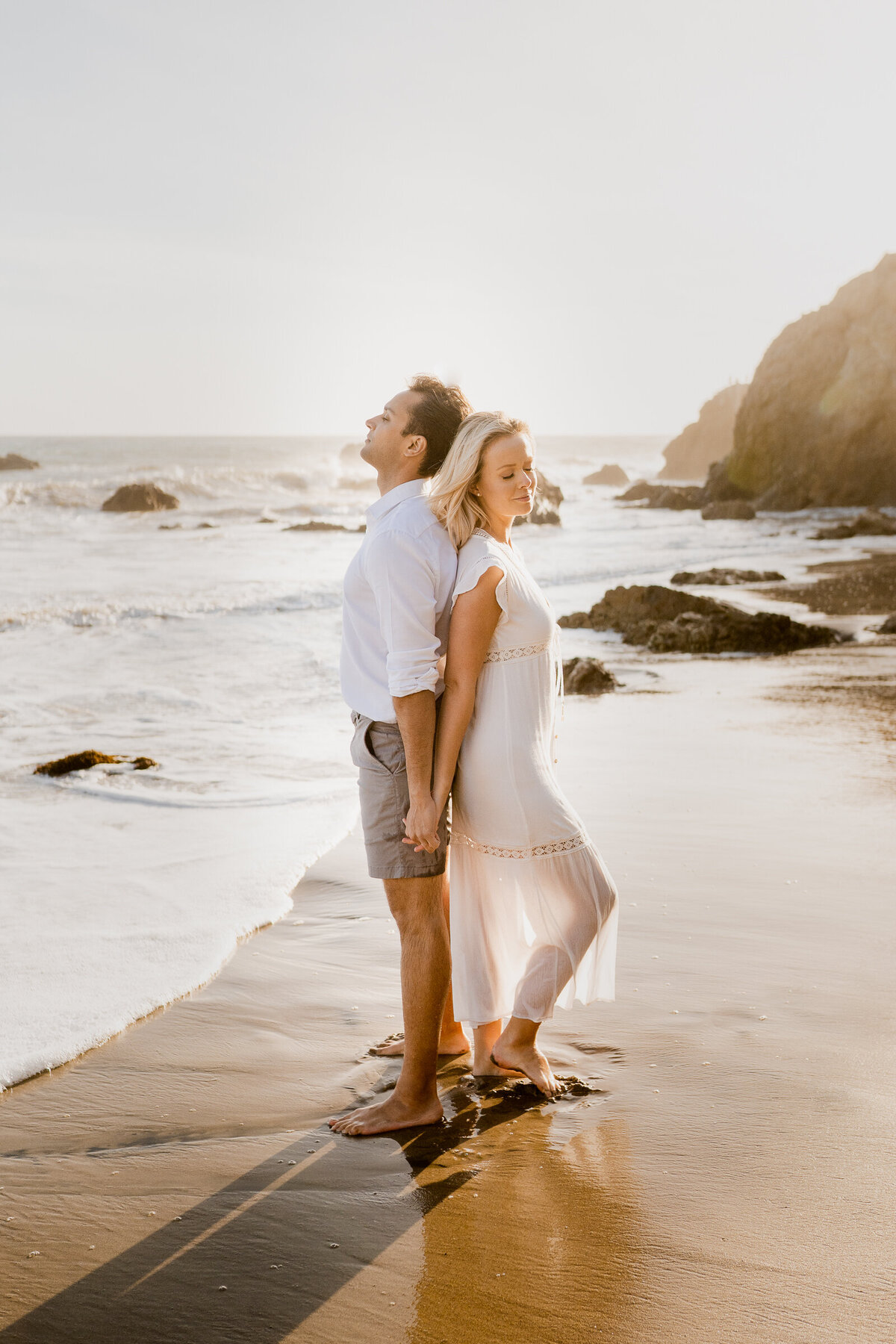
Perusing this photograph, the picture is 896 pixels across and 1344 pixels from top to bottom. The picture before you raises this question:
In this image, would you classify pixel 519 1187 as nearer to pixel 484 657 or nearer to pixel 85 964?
pixel 484 657

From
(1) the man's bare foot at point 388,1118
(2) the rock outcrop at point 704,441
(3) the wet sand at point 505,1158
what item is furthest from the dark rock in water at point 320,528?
(2) the rock outcrop at point 704,441

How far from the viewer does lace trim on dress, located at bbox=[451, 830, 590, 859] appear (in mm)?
2812

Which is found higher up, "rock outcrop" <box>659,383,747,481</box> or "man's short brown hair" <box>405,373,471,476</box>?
"rock outcrop" <box>659,383,747,481</box>

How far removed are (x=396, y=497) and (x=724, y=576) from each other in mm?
12237

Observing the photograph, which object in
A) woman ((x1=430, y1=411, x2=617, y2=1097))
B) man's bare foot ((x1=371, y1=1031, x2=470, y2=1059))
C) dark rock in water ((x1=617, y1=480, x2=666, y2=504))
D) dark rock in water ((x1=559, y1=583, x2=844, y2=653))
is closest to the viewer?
woman ((x1=430, y1=411, x2=617, y2=1097))

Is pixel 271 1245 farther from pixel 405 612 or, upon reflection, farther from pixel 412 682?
pixel 405 612

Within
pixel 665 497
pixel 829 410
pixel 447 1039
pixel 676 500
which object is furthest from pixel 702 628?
pixel 829 410

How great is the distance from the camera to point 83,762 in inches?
245

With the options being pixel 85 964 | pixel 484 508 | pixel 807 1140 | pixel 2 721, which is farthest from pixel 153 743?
pixel 807 1140

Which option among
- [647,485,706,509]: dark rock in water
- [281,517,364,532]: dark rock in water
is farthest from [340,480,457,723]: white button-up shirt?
[647,485,706,509]: dark rock in water

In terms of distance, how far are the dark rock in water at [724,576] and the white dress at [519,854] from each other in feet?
37.1

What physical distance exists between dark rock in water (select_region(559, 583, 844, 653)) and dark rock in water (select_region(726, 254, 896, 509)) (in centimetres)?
2955

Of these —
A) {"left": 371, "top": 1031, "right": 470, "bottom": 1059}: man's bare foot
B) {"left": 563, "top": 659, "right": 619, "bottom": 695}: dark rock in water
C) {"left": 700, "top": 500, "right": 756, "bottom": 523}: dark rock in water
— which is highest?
{"left": 700, "top": 500, "right": 756, "bottom": 523}: dark rock in water

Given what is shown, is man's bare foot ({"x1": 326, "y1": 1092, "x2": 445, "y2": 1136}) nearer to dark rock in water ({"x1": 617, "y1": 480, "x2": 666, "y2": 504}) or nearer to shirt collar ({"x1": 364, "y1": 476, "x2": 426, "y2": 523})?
shirt collar ({"x1": 364, "y1": 476, "x2": 426, "y2": 523})
